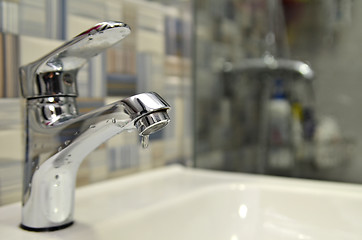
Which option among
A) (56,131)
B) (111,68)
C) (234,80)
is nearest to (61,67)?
(56,131)

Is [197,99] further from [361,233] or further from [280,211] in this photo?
[361,233]

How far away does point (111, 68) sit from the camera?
0.65m

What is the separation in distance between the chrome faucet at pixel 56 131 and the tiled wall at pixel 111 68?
0.09m

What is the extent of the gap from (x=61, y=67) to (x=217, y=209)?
36cm

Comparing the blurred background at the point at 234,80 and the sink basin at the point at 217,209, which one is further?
the blurred background at the point at 234,80

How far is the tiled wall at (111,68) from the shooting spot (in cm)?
→ 49

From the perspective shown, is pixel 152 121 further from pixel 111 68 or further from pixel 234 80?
pixel 234 80

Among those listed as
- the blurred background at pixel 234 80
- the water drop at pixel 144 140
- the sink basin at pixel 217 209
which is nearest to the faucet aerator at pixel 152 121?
the water drop at pixel 144 140

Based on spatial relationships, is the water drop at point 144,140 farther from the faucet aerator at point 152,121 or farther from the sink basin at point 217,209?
the sink basin at point 217,209

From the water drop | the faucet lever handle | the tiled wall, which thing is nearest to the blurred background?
the tiled wall

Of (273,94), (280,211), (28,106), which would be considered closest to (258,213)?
(280,211)

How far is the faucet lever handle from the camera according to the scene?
38 cm

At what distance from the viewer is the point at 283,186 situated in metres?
0.64

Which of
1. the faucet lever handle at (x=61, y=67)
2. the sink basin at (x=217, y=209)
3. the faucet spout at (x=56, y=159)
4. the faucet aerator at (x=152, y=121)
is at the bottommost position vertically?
the sink basin at (x=217, y=209)
